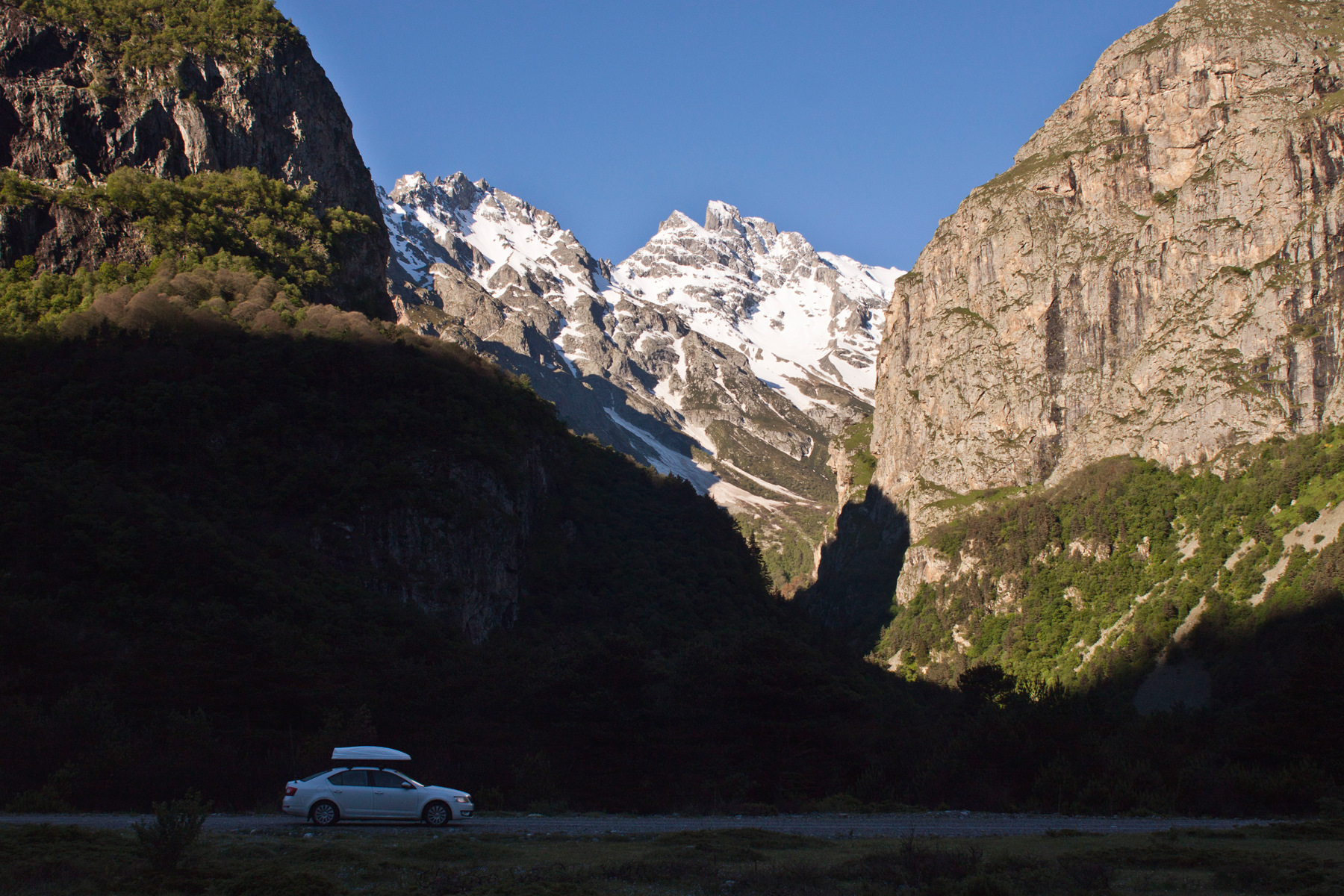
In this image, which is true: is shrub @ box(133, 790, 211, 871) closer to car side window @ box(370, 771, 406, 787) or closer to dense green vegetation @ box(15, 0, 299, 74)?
car side window @ box(370, 771, 406, 787)

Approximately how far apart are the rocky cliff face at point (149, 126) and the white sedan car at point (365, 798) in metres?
71.9

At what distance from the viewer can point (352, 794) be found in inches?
981

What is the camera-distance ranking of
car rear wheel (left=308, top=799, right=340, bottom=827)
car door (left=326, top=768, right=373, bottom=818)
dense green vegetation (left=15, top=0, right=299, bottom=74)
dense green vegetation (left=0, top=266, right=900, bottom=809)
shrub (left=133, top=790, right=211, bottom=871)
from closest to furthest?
shrub (left=133, top=790, right=211, bottom=871)
car rear wheel (left=308, top=799, right=340, bottom=827)
car door (left=326, top=768, right=373, bottom=818)
dense green vegetation (left=0, top=266, right=900, bottom=809)
dense green vegetation (left=15, top=0, right=299, bottom=74)

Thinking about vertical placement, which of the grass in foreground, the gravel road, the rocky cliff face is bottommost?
the gravel road

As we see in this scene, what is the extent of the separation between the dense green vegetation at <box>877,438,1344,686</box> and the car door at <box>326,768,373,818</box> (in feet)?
268

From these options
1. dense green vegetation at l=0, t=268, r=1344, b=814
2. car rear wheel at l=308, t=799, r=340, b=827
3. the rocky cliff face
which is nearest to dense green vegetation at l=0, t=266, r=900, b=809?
dense green vegetation at l=0, t=268, r=1344, b=814

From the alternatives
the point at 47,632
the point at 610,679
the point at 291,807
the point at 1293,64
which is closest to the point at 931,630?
the point at 1293,64

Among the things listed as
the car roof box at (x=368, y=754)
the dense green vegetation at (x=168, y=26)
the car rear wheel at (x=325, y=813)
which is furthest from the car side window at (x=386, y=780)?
the dense green vegetation at (x=168, y=26)

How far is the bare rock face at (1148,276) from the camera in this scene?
112m

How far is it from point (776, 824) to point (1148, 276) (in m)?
121

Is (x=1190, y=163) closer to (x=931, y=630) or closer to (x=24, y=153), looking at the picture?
(x=931, y=630)

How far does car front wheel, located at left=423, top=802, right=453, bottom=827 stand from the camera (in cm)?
2534

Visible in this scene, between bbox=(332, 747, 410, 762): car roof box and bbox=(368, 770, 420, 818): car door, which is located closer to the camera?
bbox=(368, 770, 420, 818): car door

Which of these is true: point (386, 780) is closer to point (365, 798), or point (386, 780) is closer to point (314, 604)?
point (365, 798)
